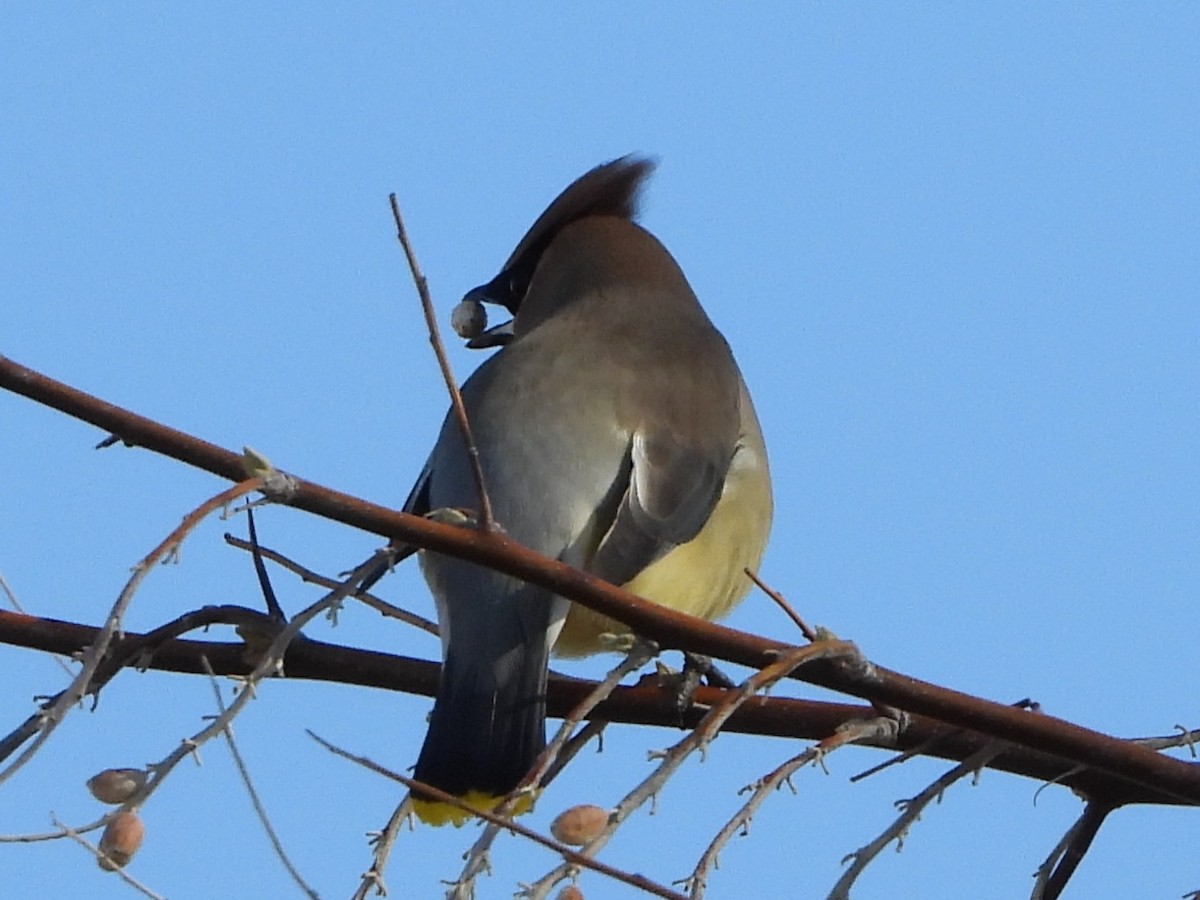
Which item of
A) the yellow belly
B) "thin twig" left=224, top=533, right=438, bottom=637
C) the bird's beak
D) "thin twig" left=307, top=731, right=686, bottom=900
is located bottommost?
"thin twig" left=307, top=731, right=686, bottom=900

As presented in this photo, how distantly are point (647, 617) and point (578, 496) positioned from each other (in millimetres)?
1456

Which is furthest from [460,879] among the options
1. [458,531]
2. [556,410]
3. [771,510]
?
[771,510]

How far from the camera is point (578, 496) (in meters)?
3.53

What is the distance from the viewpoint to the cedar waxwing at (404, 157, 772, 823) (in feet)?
10.4

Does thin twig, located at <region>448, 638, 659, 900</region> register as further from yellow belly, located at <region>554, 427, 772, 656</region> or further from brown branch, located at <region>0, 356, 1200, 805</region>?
→ yellow belly, located at <region>554, 427, 772, 656</region>

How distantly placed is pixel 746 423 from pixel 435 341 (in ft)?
7.96

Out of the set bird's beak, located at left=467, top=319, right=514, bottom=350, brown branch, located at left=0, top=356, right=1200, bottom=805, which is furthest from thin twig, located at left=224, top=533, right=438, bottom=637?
bird's beak, located at left=467, top=319, right=514, bottom=350

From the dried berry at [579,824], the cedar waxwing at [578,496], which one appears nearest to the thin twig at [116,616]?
the dried berry at [579,824]

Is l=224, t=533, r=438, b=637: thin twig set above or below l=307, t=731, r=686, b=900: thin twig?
above

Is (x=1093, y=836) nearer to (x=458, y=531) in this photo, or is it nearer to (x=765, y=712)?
(x=765, y=712)

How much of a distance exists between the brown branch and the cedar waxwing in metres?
0.97

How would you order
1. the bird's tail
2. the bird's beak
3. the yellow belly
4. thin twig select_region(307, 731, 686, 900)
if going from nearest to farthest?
thin twig select_region(307, 731, 686, 900) < the bird's tail < the yellow belly < the bird's beak

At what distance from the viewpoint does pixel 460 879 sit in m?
1.94

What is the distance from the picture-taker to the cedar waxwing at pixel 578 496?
10.4 feet
